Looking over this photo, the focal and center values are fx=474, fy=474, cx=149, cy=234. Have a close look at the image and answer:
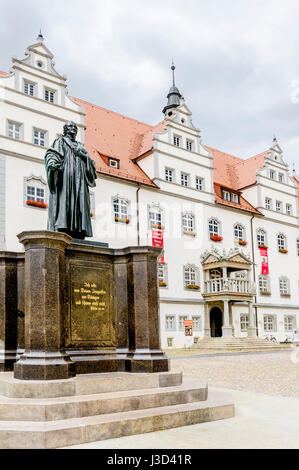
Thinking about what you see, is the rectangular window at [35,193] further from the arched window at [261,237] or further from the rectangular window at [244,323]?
the arched window at [261,237]

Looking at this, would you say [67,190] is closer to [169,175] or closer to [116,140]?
[169,175]

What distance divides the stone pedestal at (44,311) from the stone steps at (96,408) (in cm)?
21

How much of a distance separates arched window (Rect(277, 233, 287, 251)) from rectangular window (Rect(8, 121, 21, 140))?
21.6 m

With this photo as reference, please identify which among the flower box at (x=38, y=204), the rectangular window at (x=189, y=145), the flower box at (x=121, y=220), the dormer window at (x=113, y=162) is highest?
the rectangular window at (x=189, y=145)

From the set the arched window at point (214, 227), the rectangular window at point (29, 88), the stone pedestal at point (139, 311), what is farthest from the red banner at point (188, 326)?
the stone pedestal at point (139, 311)

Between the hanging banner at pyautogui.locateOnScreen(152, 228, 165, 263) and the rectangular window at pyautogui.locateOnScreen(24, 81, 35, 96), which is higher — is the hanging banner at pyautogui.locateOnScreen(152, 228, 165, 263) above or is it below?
below

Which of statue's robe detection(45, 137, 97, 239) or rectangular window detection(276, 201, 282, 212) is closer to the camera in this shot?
statue's robe detection(45, 137, 97, 239)

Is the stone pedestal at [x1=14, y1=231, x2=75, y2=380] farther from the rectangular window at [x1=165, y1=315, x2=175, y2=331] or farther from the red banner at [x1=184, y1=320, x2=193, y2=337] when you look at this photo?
the rectangular window at [x1=165, y1=315, x2=175, y2=331]

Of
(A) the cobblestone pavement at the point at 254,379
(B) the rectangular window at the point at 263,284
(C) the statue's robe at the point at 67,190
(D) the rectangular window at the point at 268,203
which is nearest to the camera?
(C) the statue's robe at the point at 67,190

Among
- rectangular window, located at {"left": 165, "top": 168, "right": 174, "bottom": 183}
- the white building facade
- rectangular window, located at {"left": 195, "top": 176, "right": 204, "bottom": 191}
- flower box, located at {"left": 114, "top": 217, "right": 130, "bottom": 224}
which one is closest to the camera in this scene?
the white building facade

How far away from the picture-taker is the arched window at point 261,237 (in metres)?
34.9

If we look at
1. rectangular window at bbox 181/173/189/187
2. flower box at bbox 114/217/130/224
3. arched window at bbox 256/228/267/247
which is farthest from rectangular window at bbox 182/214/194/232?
arched window at bbox 256/228/267/247

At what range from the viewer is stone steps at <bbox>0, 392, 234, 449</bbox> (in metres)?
4.83

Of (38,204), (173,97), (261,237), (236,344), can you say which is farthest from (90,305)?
(173,97)
